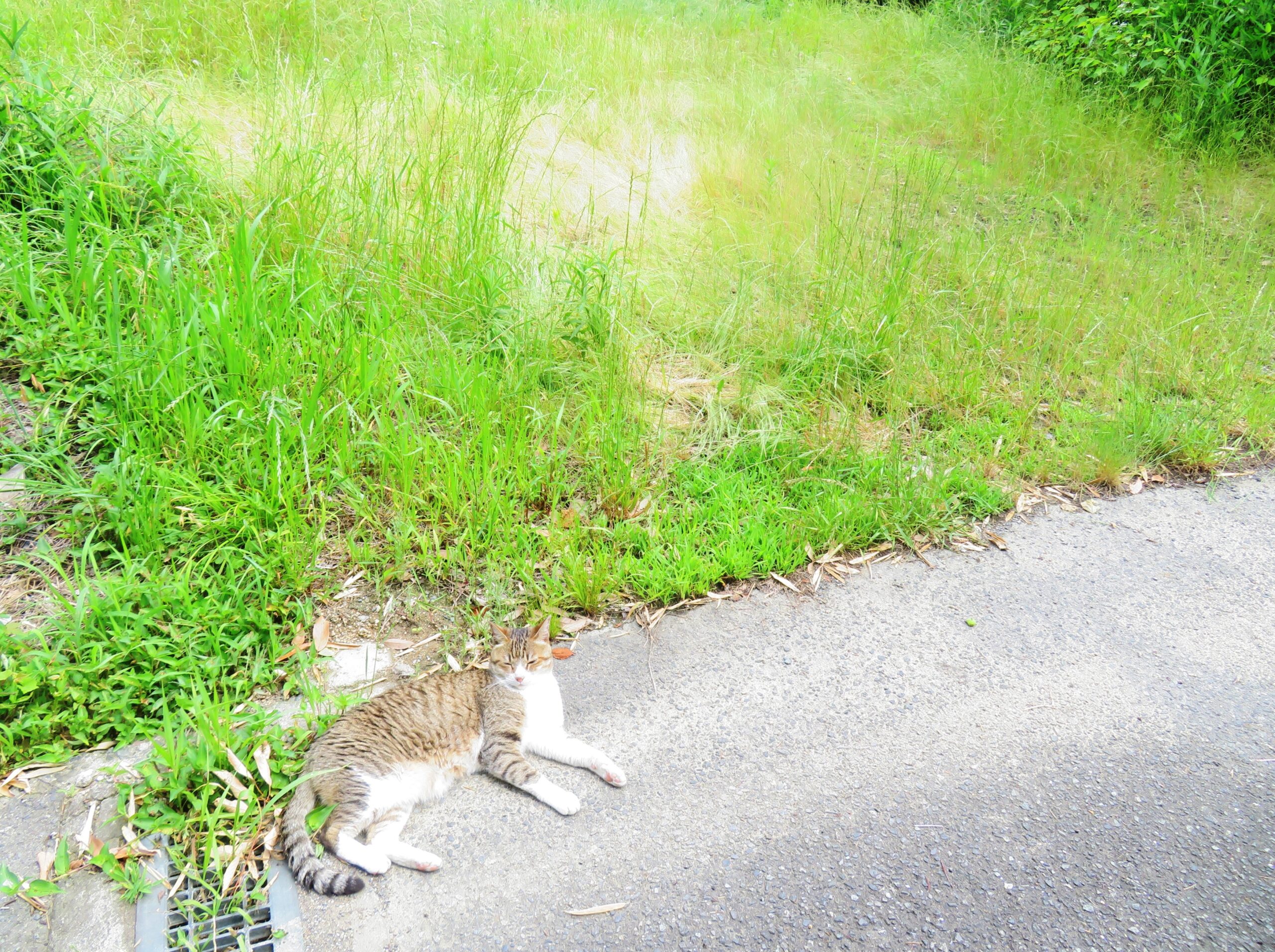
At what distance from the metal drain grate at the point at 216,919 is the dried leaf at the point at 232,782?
0.69ft

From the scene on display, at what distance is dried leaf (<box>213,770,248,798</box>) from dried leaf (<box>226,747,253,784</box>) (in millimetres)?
19

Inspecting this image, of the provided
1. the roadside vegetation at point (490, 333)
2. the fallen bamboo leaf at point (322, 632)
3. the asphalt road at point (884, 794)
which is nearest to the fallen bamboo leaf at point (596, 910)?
the asphalt road at point (884, 794)

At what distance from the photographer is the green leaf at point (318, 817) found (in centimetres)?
223

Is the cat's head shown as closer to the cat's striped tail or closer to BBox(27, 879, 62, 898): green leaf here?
the cat's striped tail

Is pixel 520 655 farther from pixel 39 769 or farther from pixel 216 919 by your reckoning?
pixel 39 769

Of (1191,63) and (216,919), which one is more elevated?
(1191,63)

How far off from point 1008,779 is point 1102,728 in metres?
0.46

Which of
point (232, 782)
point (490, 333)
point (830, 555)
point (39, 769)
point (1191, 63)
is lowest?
point (39, 769)

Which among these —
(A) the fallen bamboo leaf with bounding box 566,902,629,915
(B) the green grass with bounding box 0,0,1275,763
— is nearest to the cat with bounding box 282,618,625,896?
(A) the fallen bamboo leaf with bounding box 566,902,629,915

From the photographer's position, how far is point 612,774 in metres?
2.48

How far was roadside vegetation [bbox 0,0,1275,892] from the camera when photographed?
9.34ft

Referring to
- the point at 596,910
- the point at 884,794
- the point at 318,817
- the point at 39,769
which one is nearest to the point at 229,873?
the point at 318,817

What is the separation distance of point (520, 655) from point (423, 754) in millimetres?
422

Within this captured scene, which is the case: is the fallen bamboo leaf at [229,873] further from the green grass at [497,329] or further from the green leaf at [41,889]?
the green grass at [497,329]
